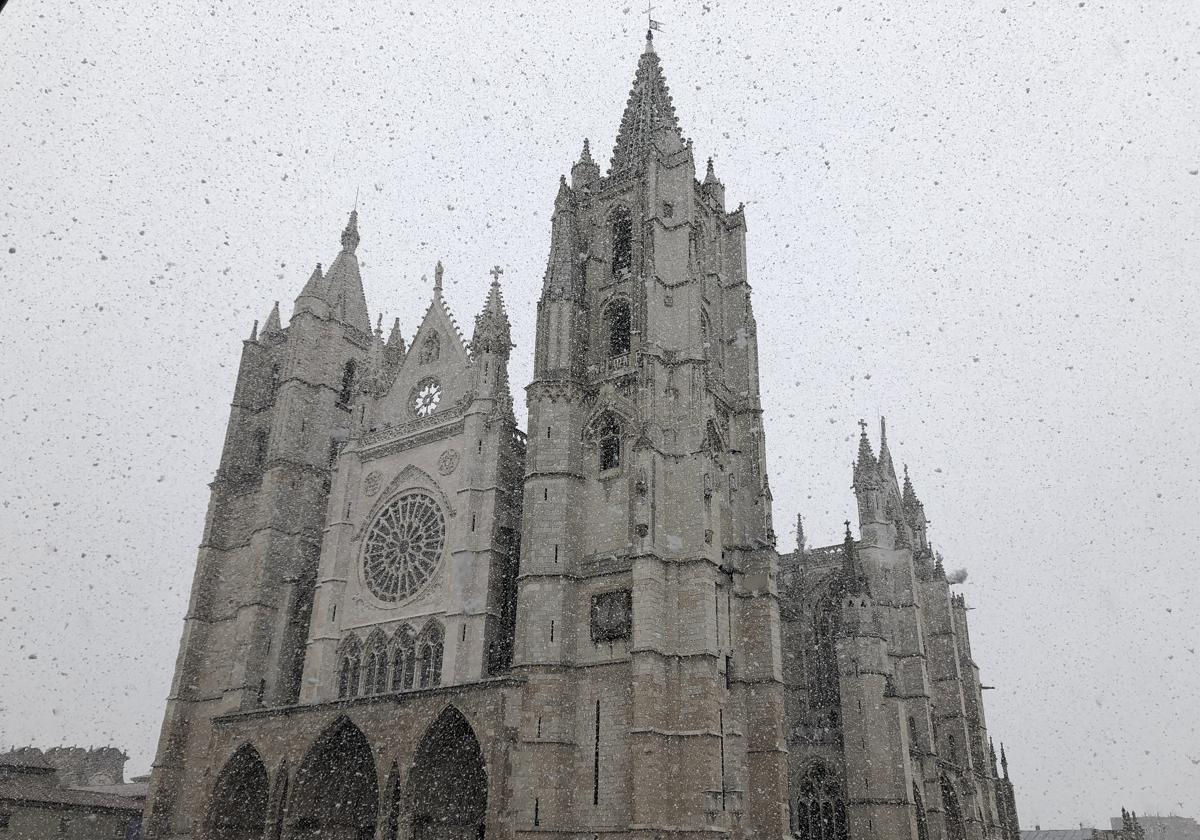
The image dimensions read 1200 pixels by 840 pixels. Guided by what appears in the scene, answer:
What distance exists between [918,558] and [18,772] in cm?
4280

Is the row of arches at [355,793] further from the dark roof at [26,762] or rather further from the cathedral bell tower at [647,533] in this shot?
the dark roof at [26,762]

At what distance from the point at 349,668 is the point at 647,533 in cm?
1228

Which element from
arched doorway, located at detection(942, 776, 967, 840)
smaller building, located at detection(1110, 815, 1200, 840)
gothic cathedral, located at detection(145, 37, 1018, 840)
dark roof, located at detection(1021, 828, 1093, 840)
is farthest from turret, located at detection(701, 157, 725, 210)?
smaller building, located at detection(1110, 815, 1200, 840)

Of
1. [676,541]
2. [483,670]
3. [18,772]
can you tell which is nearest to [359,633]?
[483,670]

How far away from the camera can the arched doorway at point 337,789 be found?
1172 inches

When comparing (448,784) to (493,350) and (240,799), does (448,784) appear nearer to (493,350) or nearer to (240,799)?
(240,799)

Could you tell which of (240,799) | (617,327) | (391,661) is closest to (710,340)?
(617,327)

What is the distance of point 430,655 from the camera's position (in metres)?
30.8

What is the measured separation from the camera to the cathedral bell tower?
85.0 ft

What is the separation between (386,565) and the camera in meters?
33.4

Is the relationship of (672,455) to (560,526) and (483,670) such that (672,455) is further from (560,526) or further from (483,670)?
(483,670)

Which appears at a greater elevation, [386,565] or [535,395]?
[535,395]

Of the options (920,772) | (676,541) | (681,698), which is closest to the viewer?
(681,698)

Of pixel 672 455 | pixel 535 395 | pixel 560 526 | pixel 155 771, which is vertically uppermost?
pixel 535 395
